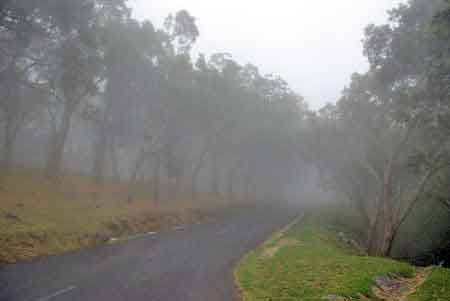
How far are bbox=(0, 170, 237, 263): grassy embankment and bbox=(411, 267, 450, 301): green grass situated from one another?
1326 centimetres

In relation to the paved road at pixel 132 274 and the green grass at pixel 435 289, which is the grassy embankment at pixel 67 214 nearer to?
the paved road at pixel 132 274

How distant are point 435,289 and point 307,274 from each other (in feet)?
12.2

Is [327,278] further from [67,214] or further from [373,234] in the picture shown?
[67,214]

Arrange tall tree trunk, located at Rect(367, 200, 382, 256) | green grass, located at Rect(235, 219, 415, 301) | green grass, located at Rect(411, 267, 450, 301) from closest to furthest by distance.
→ green grass, located at Rect(411, 267, 450, 301) < green grass, located at Rect(235, 219, 415, 301) < tall tree trunk, located at Rect(367, 200, 382, 256)

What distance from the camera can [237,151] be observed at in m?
51.0

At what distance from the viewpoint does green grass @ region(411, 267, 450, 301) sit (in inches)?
352

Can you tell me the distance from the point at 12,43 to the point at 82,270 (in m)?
18.4

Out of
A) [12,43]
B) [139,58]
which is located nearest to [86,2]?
[12,43]

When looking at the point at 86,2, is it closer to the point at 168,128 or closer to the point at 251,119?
the point at 168,128

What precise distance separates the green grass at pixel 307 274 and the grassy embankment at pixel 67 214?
822cm

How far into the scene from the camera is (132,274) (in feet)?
36.8

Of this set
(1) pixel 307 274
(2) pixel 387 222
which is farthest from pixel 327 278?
(2) pixel 387 222

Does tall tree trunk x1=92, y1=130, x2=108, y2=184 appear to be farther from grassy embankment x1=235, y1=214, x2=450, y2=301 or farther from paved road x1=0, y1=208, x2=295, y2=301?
grassy embankment x1=235, y1=214, x2=450, y2=301

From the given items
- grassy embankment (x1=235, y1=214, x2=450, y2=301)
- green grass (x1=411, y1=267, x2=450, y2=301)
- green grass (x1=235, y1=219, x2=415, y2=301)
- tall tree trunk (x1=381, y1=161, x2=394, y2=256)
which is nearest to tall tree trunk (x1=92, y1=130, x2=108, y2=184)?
green grass (x1=235, y1=219, x2=415, y2=301)
